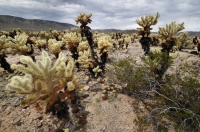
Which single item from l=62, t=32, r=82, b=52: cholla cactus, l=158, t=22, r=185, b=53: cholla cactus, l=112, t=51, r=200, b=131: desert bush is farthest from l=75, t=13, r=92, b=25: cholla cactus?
l=158, t=22, r=185, b=53: cholla cactus

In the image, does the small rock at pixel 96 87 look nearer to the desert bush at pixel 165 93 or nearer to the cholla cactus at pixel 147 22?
the desert bush at pixel 165 93

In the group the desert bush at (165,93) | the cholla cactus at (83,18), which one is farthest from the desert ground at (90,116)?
the cholla cactus at (83,18)

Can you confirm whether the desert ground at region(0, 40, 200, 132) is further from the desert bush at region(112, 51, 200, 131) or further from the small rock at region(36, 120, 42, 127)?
the desert bush at region(112, 51, 200, 131)

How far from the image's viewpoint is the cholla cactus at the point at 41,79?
8.77 ft

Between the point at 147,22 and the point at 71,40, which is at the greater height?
the point at 147,22

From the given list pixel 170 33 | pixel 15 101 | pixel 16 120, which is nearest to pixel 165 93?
pixel 170 33

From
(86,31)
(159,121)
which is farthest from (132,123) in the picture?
(86,31)

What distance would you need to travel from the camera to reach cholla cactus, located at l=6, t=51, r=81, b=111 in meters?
2.67

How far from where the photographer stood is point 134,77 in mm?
5031

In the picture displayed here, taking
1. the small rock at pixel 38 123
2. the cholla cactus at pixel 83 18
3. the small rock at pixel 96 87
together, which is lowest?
the small rock at pixel 38 123

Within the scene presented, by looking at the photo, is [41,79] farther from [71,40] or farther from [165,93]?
[165,93]

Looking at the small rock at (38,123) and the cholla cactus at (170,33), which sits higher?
the cholla cactus at (170,33)

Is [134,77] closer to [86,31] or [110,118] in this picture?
[110,118]

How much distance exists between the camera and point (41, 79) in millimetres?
3137
